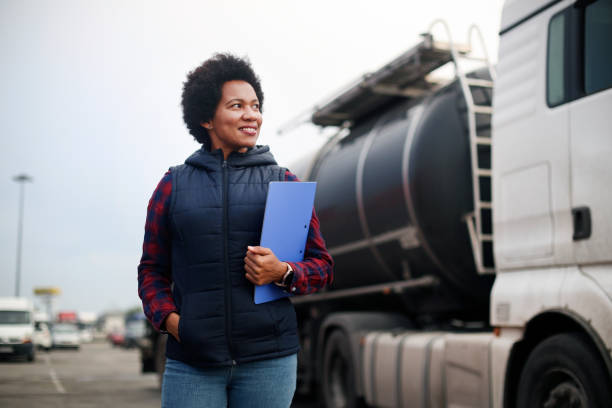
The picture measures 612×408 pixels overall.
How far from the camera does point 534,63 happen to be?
Result: 5145mm

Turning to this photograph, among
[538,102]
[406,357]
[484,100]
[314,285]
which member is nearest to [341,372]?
[406,357]

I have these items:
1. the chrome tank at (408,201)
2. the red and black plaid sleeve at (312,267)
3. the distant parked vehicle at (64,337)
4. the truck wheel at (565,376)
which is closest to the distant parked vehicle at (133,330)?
the distant parked vehicle at (64,337)

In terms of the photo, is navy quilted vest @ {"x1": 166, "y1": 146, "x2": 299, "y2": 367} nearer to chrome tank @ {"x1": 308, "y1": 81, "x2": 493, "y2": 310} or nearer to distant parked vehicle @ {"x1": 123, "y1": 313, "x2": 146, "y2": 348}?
chrome tank @ {"x1": 308, "y1": 81, "x2": 493, "y2": 310}

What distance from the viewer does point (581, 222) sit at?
4562mm

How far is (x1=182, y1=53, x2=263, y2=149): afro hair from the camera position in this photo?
9.56 feet

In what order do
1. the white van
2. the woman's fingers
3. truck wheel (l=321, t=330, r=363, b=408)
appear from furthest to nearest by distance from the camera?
the white van < truck wheel (l=321, t=330, r=363, b=408) < the woman's fingers

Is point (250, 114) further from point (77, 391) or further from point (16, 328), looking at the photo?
point (16, 328)

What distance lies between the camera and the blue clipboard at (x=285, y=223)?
268 cm

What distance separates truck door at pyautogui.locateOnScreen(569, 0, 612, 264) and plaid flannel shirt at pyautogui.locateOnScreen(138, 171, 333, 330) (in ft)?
6.94

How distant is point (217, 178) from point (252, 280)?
39 centimetres

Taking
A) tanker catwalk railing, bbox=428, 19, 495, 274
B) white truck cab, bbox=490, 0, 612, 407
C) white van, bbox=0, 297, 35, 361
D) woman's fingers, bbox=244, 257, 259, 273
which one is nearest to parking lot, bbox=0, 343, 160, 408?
tanker catwalk railing, bbox=428, 19, 495, 274

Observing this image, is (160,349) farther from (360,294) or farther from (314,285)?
(314,285)

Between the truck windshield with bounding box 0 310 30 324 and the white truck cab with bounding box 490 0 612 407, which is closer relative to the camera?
the white truck cab with bounding box 490 0 612 407

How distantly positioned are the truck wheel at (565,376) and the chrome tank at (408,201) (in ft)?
7.03
